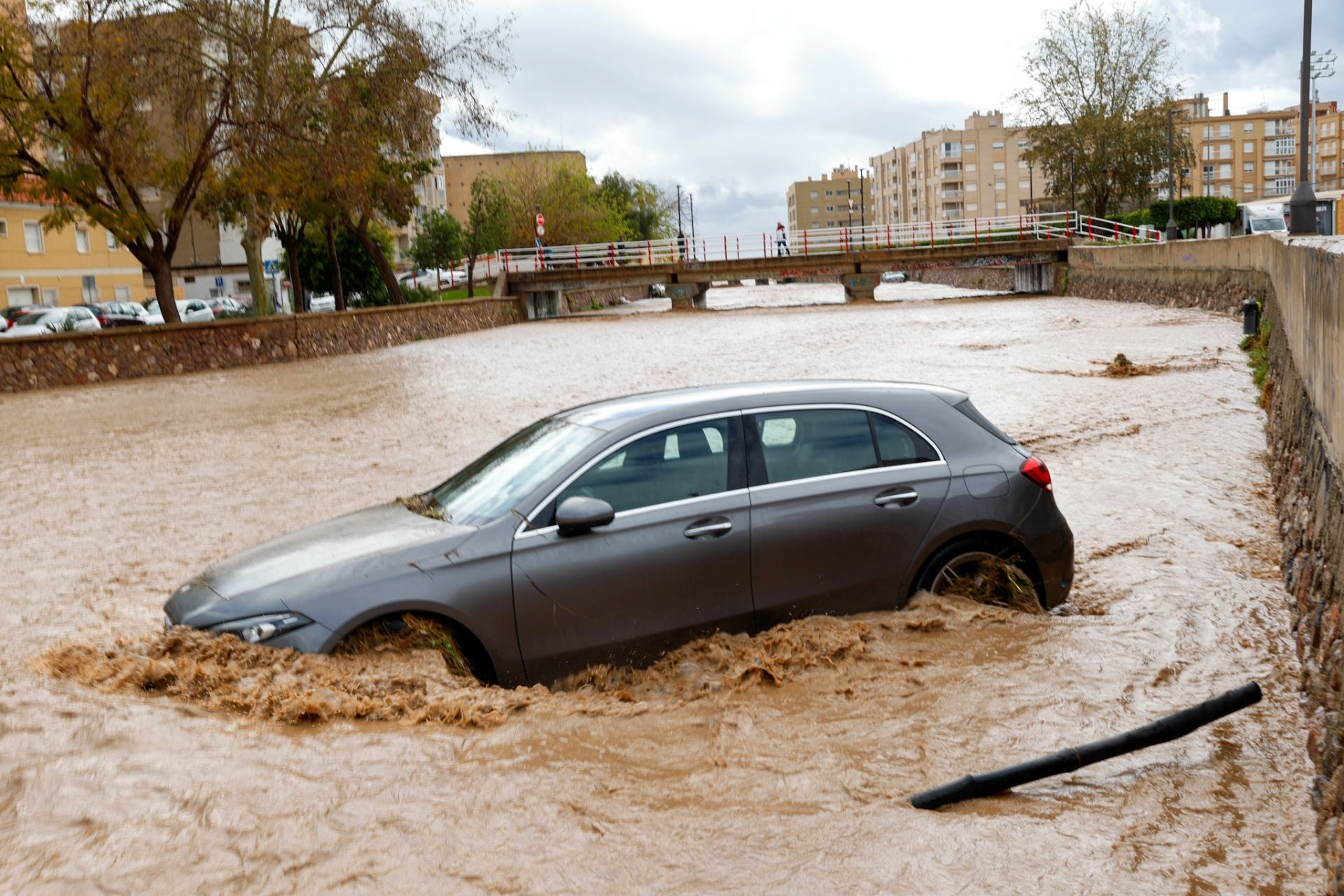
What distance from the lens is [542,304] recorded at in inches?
2267

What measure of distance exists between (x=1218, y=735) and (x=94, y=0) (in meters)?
28.0

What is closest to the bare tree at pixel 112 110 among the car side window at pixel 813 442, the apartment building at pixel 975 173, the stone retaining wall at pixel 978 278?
the car side window at pixel 813 442

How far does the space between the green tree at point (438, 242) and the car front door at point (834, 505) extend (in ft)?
168

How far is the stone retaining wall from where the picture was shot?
60594 millimetres

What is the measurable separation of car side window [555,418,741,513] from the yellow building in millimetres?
46436

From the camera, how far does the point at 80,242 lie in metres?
54.6

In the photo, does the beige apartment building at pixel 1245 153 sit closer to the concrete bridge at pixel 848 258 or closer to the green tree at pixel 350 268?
the concrete bridge at pixel 848 258

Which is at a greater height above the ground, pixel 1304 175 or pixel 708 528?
pixel 1304 175

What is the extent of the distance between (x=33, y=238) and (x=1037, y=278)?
39915 mm

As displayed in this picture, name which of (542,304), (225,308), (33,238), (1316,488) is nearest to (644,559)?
(1316,488)

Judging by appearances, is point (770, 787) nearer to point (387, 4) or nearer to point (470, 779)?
point (470, 779)

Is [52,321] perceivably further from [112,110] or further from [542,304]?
[542,304]

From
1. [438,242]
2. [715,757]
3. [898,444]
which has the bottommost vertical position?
[715,757]

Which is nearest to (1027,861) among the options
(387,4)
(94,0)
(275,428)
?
(275,428)
